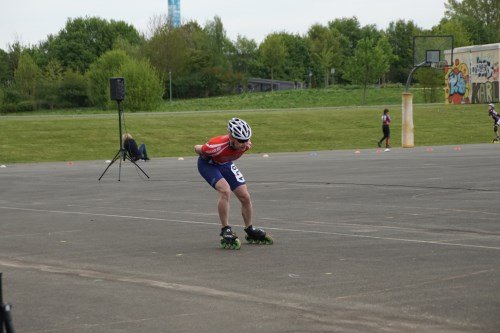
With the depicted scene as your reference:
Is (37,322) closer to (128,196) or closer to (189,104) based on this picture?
(128,196)

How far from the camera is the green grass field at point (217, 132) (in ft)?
147

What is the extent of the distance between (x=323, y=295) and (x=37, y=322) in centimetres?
250

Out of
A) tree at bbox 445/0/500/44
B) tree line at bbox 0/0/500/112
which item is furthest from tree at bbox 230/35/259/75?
tree at bbox 445/0/500/44

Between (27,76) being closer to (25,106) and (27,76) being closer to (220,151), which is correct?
(25,106)

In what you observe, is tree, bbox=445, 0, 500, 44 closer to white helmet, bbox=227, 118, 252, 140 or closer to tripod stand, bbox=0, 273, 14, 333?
white helmet, bbox=227, 118, 252, 140

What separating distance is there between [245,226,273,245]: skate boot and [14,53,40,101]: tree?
288 ft

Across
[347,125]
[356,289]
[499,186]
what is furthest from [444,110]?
[356,289]

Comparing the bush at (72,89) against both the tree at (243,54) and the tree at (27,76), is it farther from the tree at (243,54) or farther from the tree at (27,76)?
the tree at (243,54)

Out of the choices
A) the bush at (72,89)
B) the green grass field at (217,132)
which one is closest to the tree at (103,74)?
the bush at (72,89)

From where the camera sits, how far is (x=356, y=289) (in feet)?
28.4

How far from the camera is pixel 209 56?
118 meters

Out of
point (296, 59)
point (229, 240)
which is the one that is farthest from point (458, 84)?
point (296, 59)

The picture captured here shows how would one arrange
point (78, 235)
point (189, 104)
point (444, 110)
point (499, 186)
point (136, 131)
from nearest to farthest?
point (78, 235) → point (499, 186) → point (136, 131) → point (444, 110) → point (189, 104)

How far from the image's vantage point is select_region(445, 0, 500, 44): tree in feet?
399
